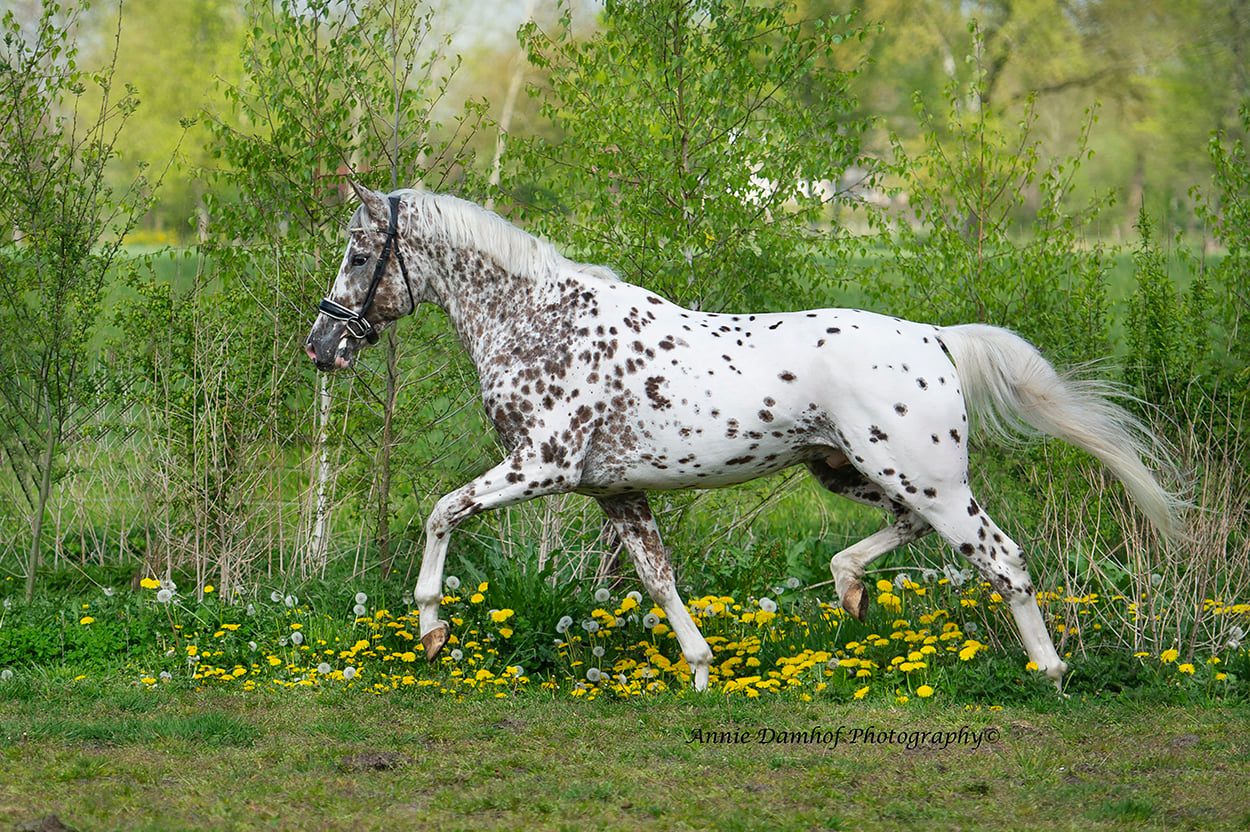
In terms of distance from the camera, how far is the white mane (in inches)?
247

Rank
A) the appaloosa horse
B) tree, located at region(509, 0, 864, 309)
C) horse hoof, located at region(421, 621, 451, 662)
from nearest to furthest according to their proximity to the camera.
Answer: the appaloosa horse < horse hoof, located at region(421, 621, 451, 662) < tree, located at region(509, 0, 864, 309)

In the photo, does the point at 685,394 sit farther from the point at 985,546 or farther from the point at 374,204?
the point at 374,204

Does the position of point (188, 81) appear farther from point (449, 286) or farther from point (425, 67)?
point (449, 286)

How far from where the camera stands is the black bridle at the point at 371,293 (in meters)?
6.29

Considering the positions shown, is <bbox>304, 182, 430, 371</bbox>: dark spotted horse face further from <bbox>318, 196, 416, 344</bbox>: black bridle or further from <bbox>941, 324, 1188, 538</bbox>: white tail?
<bbox>941, 324, 1188, 538</bbox>: white tail

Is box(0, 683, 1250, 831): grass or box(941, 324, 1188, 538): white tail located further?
box(941, 324, 1188, 538): white tail

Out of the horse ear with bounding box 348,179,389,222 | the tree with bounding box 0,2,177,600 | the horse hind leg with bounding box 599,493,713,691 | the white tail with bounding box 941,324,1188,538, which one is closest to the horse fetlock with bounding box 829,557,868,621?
the horse hind leg with bounding box 599,493,713,691

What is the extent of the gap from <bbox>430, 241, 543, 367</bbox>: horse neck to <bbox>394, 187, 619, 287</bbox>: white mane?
0.04 m

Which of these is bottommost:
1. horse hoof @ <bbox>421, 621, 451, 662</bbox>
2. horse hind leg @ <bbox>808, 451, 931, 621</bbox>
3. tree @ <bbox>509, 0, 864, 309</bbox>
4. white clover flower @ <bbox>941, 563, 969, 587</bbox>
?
horse hoof @ <bbox>421, 621, 451, 662</bbox>

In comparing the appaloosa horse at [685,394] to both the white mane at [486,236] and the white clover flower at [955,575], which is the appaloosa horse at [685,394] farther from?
the white clover flower at [955,575]

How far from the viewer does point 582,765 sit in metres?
5.20

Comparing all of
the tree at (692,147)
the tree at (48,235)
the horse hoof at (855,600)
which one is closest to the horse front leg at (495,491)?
the horse hoof at (855,600)

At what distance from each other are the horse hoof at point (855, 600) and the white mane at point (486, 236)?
1.90 m

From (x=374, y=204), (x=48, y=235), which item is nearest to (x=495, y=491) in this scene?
(x=374, y=204)
